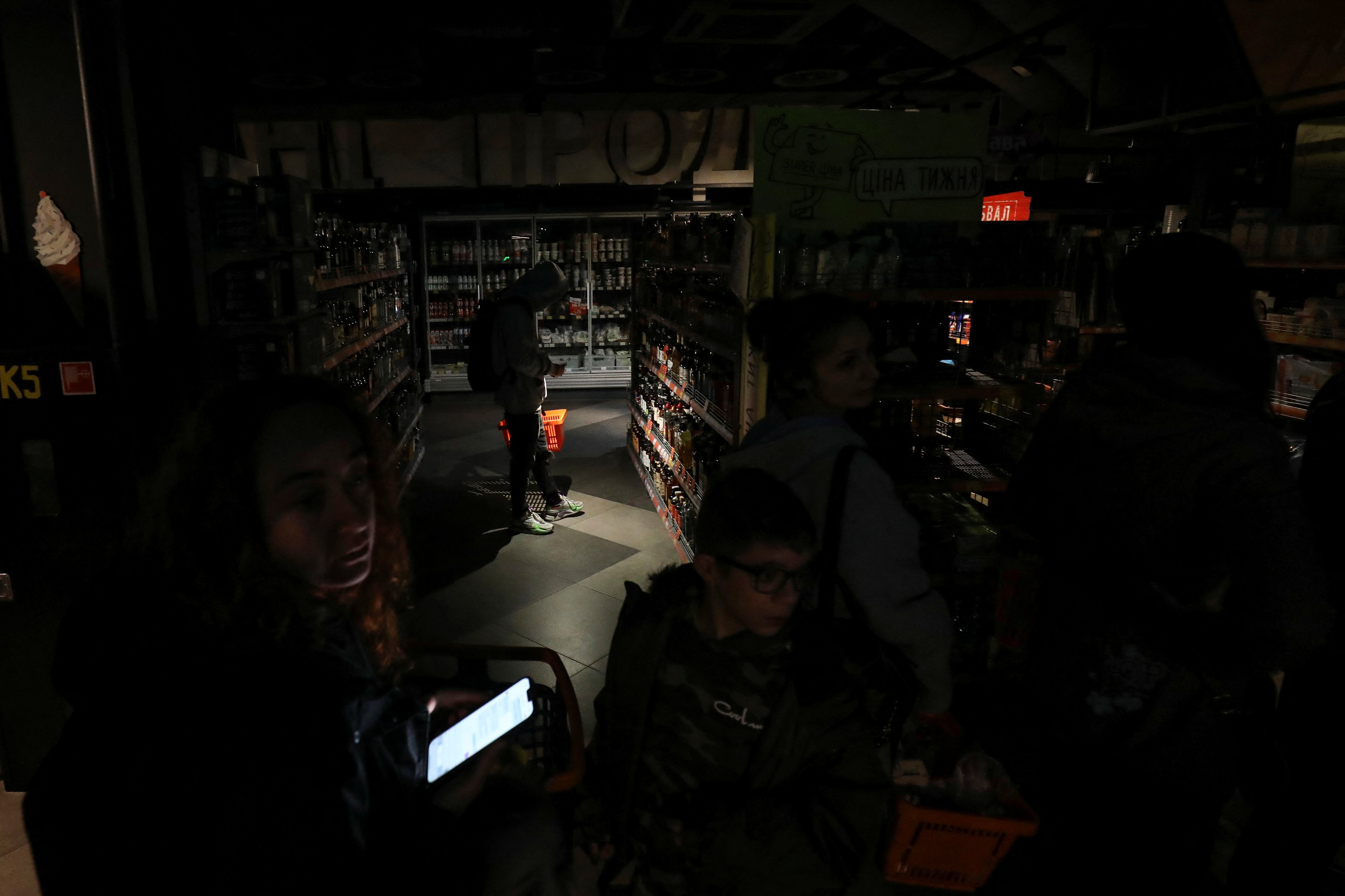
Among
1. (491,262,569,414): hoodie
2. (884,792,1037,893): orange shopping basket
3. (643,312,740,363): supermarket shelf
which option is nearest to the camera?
(884,792,1037,893): orange shopping basket

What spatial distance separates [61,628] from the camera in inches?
37.2

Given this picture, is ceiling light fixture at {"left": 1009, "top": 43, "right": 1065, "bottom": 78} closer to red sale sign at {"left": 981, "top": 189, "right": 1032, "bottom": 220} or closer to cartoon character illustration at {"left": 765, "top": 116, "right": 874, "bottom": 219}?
red sale sign at {"left": 981, "top": 189, "right": 1032, "bottom": 220}

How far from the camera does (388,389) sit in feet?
21.5

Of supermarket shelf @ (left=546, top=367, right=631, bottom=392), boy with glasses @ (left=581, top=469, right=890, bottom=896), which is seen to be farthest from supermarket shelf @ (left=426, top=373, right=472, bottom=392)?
boy with glasses @ (left=581, top=469, right=890, bottom=896)

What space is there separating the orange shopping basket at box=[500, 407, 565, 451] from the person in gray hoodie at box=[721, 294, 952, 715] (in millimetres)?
5094

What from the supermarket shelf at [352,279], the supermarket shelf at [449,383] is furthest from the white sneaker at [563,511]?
the supermarket shelf at [449,383]

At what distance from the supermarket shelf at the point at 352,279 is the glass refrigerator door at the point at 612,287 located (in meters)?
4.12

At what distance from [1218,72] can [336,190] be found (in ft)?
33.3

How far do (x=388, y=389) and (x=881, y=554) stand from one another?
18.5 feet

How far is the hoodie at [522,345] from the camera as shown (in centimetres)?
563

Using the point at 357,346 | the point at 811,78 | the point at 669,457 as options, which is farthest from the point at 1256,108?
the point at 357,346

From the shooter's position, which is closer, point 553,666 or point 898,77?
point 553,666

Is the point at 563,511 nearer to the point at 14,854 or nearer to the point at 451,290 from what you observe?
the point at 14,854

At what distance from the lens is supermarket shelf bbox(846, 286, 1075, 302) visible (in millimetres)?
3236
